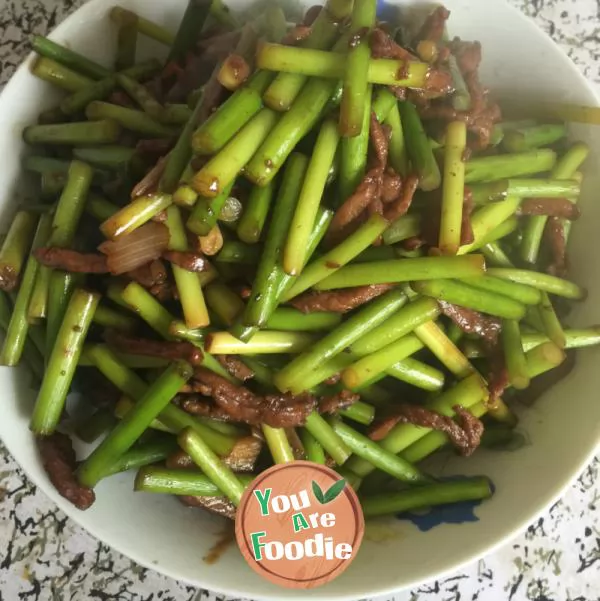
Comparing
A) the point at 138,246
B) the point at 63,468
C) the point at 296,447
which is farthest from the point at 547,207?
the point at 63,468

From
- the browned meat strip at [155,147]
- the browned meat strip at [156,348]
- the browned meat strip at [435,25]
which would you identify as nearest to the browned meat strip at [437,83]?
the browned meat strip at [435,25]

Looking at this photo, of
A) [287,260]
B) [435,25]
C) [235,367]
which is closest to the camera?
[287,260]

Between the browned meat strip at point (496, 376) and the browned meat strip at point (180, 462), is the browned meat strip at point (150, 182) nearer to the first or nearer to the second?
the browned meat strip at point (180, 462)

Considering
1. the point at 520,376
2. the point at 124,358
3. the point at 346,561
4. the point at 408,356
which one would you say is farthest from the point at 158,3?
the point at 346,561

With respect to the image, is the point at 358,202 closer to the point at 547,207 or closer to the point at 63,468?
the point at 547,207

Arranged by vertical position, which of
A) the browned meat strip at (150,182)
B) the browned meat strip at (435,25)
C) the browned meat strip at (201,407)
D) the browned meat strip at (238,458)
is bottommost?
the browned meat strip at (238,458)

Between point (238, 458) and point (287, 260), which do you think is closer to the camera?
point (287, 260)

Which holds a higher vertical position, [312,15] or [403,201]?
[312,15]
